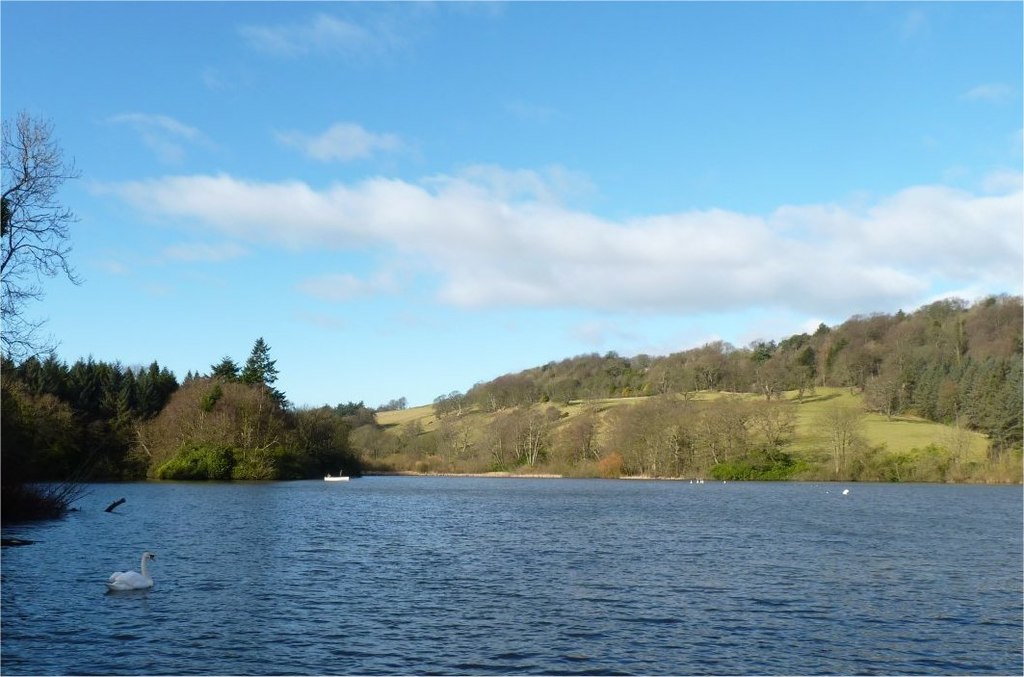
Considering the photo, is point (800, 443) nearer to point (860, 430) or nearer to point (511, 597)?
point (860, 430)

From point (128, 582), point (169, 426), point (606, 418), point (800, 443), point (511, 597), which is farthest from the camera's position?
point (606, 418)

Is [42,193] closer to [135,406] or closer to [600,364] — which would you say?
[135,406]

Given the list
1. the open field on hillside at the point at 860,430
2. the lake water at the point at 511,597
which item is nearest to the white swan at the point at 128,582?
the lake water at the point at 511,597

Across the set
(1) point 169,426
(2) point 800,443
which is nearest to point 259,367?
(1) point 169,426

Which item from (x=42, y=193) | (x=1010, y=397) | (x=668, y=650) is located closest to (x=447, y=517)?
(x=42, y=193)

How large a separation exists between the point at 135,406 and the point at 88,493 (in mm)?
36023

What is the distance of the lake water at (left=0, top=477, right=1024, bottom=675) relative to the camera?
52.0 ft

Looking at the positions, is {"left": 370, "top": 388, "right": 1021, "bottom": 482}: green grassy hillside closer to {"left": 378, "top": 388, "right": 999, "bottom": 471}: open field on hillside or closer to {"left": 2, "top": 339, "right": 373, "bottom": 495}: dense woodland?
{"left": 378, "top": 388, "right": 999, "bottom": 471}: open field on hillside

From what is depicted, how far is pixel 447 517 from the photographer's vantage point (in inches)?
1757

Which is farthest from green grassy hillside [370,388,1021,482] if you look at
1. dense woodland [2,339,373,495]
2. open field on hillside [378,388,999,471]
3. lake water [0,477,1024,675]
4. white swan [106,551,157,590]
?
white swan [106,551,157,590]

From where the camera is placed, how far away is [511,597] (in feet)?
70.5

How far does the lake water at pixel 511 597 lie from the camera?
15.9 metres

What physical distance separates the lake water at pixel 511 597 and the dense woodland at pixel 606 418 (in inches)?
384

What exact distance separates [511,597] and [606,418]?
315ft
